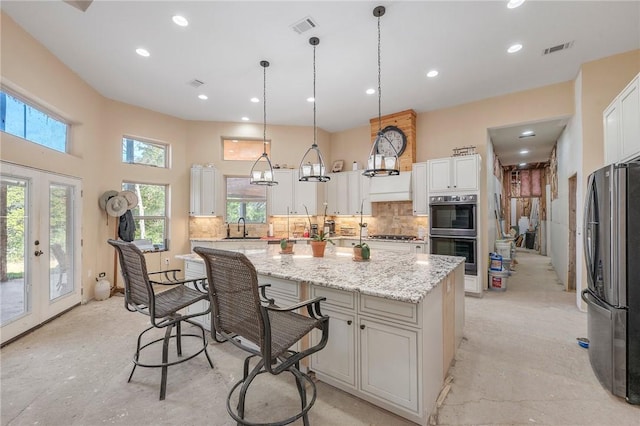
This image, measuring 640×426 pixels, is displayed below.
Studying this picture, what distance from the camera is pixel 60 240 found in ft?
12.9

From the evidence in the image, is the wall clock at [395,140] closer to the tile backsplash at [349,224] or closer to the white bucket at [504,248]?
the tile backsplash at [349,224]

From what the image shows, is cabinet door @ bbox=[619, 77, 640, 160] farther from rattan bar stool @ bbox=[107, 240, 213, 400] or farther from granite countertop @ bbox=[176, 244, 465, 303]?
rattan bar stool @ bbox=[107, 240, 213, 400]

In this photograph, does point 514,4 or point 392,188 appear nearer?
point 514,4

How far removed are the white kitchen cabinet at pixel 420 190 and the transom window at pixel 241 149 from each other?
321cm

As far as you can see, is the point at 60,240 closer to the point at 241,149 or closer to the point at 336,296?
the point at 241,149

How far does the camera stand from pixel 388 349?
5.93ft

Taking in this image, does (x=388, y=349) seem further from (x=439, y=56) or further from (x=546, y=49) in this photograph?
(x=546, y=49)

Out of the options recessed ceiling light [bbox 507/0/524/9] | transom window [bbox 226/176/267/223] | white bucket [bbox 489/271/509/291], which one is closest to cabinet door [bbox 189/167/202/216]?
transom window [bbox 226/176/267/223]

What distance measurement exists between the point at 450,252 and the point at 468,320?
134 cm

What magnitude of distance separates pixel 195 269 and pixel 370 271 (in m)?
1.97

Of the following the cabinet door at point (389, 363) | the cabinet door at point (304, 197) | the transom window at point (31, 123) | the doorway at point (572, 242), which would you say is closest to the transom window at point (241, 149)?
the cabinet door at point (304, 197)

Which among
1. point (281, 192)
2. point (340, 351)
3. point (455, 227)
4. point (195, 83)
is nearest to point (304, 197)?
point (281, 192)

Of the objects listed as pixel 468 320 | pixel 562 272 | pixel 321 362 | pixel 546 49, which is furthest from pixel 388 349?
pixel 562 272

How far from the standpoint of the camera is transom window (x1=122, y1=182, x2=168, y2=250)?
211 inches
